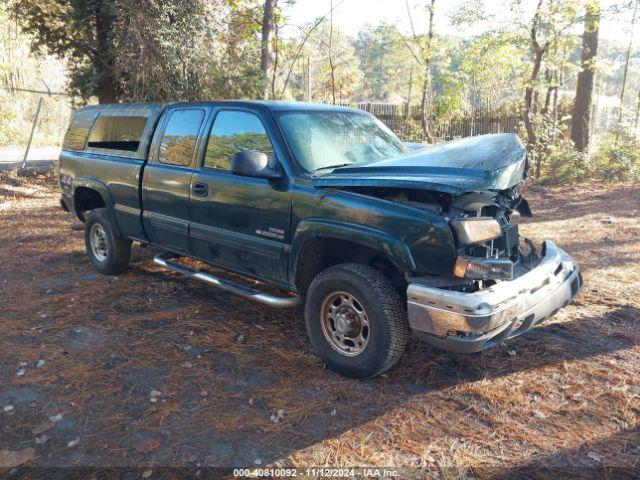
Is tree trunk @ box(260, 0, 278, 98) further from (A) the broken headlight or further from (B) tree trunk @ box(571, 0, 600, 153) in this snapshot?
(A) the broken headlight

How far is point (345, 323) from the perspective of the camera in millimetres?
3596

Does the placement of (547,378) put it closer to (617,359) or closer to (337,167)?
(617,359)

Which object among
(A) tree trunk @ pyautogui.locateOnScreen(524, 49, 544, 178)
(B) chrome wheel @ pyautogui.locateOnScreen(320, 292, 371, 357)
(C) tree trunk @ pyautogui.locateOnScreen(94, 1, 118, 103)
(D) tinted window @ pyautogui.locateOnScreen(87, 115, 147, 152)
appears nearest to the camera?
(B) chrome wheel @ pyautogui.locateOnScreen(320, 292, 371, 357)

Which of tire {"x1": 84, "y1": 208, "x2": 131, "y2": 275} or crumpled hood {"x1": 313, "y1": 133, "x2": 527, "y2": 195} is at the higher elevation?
crumpled hood {"x1": 313, "y1": 133, "x2": 527, "y2": 195}

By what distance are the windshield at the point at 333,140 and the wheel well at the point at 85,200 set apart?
3043 mm

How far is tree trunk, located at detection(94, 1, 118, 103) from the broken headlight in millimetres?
10320

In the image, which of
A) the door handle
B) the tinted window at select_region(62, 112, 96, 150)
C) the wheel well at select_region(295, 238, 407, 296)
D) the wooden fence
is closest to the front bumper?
the wheel well at select_region(295, 238, 407, 296)

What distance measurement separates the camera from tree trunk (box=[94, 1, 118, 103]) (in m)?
11.2

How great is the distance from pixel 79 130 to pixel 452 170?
4.70m

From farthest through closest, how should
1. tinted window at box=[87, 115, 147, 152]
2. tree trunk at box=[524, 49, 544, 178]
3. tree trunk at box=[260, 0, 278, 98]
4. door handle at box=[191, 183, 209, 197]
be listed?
tree trunk at box=[524, 49, 544, 178], tree trunk at box=[260, 0, 278, 98], tinted window at box=[87, 115, 147, 152], door handle at box=[191, 183, 209, 197]

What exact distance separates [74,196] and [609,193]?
424 inches

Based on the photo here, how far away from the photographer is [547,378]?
11.9 feet

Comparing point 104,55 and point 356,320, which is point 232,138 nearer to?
point 356,320

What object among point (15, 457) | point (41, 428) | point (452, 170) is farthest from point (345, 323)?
point (15, 457)
